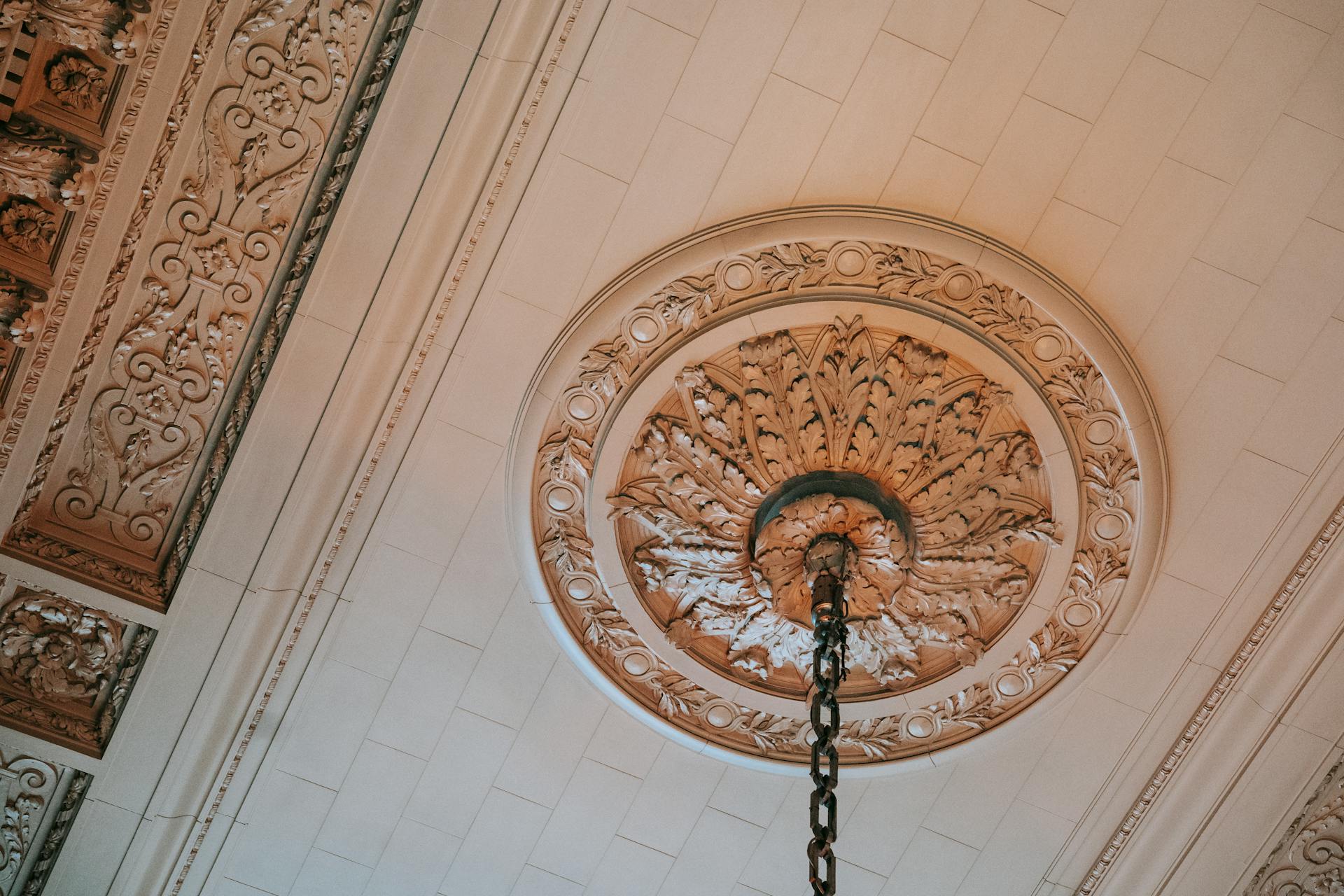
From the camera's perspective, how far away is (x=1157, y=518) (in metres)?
2.98

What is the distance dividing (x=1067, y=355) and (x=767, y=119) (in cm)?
108

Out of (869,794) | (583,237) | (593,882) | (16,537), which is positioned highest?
(583,237)

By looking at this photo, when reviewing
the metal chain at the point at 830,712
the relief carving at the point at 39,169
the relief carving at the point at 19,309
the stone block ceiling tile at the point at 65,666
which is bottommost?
the stone block ceiling tile at the point at 65,666

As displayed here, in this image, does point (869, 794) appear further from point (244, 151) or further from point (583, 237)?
point (244, 151)

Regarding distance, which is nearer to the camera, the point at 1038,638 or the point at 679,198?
the point at 679,198

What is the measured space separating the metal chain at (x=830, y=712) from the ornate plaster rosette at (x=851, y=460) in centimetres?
29

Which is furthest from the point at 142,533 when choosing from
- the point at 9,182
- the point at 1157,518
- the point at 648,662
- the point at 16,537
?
the point at 1157,518

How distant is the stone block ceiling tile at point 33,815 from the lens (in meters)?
3.22

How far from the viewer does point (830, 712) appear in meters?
2.37

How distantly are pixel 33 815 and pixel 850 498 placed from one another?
2.81m

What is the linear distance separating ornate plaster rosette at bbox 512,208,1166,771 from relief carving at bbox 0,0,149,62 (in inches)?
52.0

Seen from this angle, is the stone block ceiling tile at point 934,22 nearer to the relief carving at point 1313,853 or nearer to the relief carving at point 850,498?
the relief carving at point 850,498

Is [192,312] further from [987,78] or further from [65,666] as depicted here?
[987,78]

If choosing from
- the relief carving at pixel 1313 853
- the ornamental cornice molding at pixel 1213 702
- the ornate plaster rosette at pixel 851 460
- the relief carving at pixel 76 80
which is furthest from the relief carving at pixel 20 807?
the relief carving at pixel 1313 853
